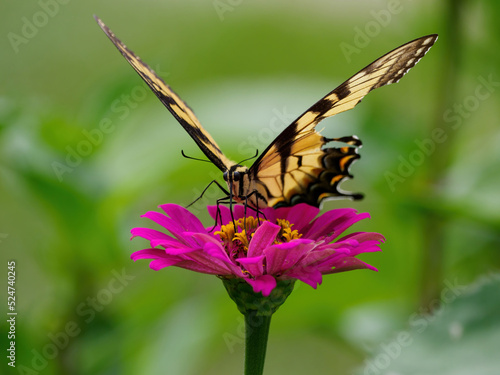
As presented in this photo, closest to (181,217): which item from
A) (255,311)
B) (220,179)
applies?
(255,311)

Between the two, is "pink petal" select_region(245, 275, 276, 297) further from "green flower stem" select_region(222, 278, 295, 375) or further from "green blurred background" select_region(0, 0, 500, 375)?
"green blurred background" select_region(0, 0, 500, 375)

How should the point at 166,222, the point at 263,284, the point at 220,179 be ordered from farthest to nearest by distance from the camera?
the point at 220,179, the point at 166,222, the point at 263,284

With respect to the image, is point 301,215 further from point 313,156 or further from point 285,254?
point 285,254

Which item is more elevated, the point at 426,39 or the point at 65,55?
the point at 65,55

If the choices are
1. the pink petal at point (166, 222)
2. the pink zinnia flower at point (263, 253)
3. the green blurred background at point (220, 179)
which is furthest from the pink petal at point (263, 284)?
the green blurred background at point (220, 179)

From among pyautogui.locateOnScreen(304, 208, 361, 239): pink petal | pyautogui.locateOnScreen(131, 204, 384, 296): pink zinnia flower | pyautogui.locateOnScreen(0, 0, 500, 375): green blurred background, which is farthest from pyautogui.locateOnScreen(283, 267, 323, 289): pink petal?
pyautogui.locateOnScreen(0, 0, 500, 375): green blurred background

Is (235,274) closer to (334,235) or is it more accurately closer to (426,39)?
(334,235)

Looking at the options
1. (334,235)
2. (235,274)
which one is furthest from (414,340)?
(235,274)
